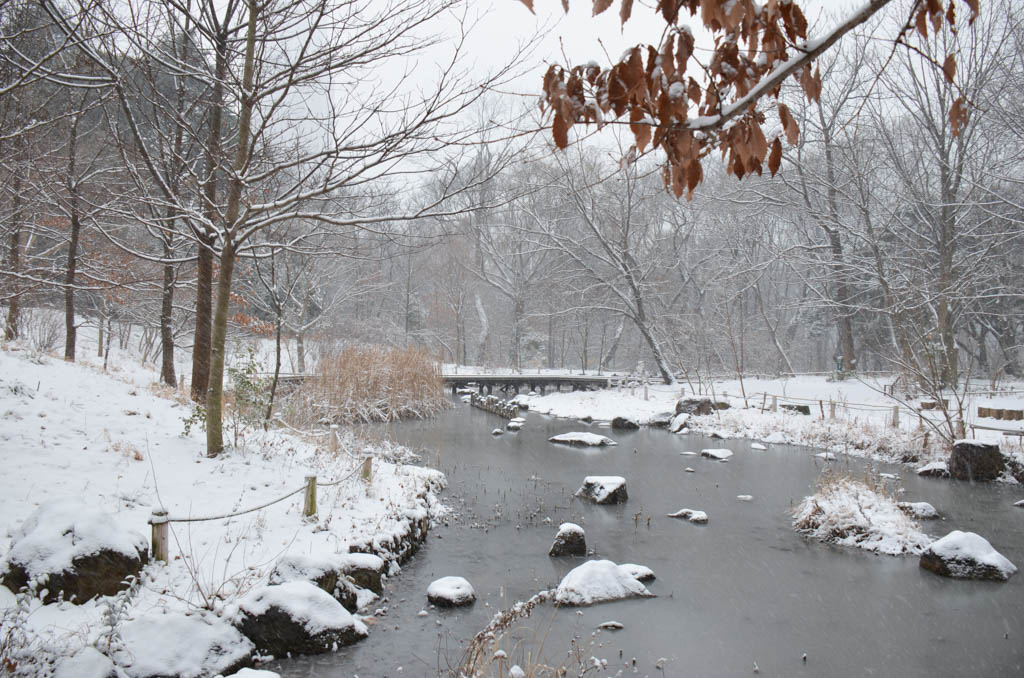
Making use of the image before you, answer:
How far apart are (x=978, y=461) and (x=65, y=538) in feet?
45.6

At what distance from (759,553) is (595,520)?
237 centimetres

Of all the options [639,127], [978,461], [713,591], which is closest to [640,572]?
[713,591]

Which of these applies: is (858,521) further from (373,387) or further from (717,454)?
(373,387)

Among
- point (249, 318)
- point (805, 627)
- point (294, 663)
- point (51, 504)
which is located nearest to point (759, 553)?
point (805, 627)

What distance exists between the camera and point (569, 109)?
6.73ft

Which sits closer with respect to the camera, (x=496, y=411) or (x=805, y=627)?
(x=805, y=627)

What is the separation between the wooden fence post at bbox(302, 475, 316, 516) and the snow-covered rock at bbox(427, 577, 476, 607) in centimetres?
156

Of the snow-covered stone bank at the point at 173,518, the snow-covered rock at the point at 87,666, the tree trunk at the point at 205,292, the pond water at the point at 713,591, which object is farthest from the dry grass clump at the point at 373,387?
the snow-covered rock at the point at 87,666

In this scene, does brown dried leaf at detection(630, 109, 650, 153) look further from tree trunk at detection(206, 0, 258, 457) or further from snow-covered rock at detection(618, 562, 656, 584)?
snow-covered rock at detection(618, 562, 656, 584)

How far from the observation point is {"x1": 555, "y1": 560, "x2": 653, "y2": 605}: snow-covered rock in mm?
6549

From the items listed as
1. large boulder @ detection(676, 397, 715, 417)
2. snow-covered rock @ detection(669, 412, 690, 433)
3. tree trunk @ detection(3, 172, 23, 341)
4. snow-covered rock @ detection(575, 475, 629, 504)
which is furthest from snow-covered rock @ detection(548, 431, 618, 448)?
tree trunk @ detection(3, 172, 23, 341)

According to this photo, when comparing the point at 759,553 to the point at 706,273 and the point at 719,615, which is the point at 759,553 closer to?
the point at 719,615

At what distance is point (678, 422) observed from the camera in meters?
19.3

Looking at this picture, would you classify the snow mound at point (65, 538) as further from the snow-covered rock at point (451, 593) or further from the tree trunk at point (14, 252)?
the tree trunk at point (14, 252)
